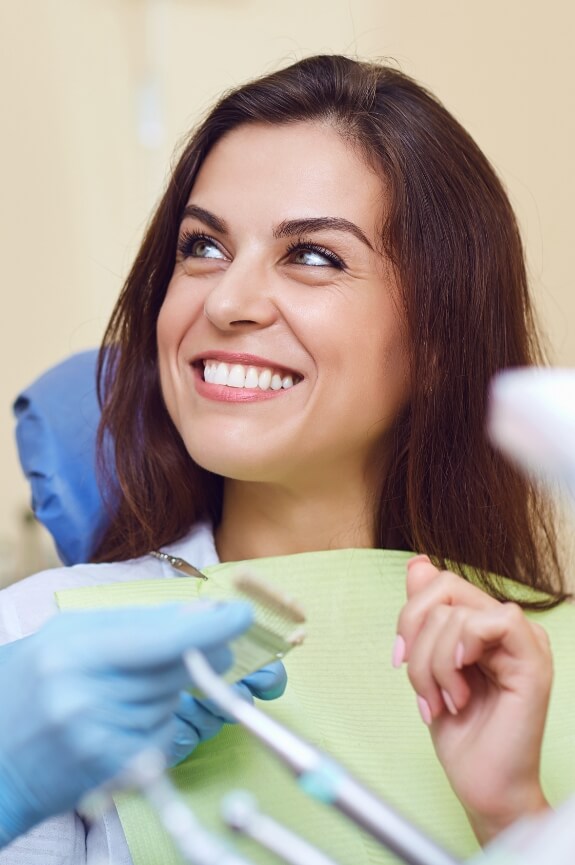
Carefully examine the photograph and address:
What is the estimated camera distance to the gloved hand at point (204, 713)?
92cm

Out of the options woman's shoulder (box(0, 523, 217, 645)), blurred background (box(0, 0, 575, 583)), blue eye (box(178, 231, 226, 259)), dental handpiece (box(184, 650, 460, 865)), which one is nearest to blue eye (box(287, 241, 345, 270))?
blue eye (box(178, 231, 226, 259))

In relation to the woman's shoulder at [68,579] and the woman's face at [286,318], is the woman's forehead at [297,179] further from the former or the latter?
the woman's shoulder at [68,579]

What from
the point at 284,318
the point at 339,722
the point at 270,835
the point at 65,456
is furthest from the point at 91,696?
the point at 65,456

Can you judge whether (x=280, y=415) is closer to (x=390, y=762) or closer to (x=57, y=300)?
(x=390, y=762)

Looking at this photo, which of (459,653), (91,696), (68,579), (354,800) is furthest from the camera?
(68,579)

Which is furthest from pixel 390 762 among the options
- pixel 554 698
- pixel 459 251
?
pixel 459 251

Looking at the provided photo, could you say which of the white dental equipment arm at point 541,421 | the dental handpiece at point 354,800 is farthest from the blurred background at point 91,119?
the dental handpiece at point 354,800

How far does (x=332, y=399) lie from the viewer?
1.17 metres

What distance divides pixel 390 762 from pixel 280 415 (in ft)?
1.28

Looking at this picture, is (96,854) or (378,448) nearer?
(96,854)

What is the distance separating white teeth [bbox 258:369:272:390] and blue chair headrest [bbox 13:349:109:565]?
47 centimetres

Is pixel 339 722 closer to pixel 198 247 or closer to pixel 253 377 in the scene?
pixel 253 377

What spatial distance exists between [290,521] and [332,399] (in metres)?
0.21

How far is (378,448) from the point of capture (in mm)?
1344
